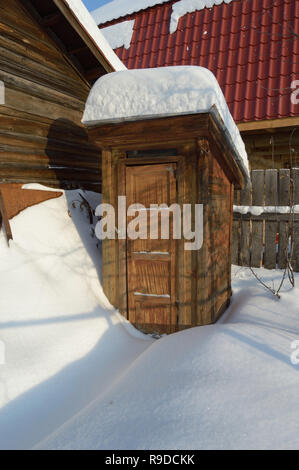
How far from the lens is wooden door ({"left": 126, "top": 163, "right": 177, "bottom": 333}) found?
3.37 m

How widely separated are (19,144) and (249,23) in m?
6.05

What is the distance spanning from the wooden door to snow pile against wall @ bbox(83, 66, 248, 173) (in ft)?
1.98

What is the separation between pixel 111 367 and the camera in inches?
106

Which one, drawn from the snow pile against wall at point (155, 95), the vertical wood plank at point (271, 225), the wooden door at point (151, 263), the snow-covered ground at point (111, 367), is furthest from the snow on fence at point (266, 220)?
the wooden door at point (151, 263)

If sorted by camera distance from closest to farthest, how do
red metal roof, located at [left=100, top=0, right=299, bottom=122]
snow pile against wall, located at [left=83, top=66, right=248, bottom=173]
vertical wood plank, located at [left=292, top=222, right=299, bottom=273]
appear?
1. snow pile against wall, located at [left=83, top=66, right=248, bottom=173]
2. vertical wood plank, located at [left=292, top=222, right=299, bottom=273]
3. red metal roof, located at [left=100, top=0, right=299, bottom=122]

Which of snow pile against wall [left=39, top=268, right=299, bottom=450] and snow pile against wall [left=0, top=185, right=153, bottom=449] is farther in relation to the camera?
snow pile against wall [left=0, top=185, right=153, bottom=449]

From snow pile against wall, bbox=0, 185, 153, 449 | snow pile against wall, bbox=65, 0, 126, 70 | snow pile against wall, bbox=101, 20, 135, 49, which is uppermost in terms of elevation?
snow pile against wall, bbox=101, 20, 135, 49

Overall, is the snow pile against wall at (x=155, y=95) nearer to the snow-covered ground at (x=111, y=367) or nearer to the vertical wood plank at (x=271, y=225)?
the snow-covered ground at (x=111, y=367)

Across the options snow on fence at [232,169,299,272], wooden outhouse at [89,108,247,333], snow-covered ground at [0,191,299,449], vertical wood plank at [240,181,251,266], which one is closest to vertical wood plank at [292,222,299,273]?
snow on fence at [232,169,299,272]

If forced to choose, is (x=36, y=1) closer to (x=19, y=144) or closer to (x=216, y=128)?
(x=19, y=144)

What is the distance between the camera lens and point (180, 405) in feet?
5.16

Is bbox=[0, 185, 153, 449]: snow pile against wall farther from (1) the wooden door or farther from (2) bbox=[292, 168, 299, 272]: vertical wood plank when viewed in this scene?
(2) bbox=[292, 168, 299, 272]: vertical wood plank

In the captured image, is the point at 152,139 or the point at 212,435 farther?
the point at 152,139
